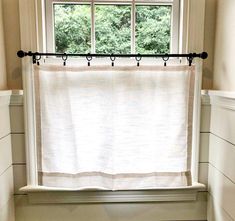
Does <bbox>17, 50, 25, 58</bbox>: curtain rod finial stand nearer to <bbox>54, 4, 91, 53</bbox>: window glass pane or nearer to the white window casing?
the white window casing

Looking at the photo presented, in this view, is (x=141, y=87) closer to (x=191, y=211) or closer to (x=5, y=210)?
(x=191, y=211)

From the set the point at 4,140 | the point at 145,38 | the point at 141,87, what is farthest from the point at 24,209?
the point at 145,38

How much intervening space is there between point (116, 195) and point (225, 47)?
100cm

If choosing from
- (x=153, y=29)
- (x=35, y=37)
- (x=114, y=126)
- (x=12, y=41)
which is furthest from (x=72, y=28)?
(x=114, y=126)

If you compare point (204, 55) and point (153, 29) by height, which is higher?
point (153, 29)

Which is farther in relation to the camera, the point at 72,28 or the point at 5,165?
the point at 72,28

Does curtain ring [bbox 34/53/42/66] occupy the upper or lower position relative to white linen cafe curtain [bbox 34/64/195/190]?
upper

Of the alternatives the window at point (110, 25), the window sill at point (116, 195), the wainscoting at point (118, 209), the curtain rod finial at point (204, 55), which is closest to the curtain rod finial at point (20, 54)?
the window at point (110, 25)

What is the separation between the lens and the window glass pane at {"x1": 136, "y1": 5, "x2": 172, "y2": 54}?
1.46m

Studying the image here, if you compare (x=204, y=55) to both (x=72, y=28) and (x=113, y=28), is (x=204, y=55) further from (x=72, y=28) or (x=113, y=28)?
(x=72, y=28)

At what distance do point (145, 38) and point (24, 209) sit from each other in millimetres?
1219

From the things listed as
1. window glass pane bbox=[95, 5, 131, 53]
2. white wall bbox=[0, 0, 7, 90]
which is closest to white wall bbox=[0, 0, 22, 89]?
white wall bbox=[0, 0, 7, 90]

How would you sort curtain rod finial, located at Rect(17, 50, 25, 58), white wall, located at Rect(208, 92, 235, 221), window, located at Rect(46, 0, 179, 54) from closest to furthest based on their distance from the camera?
white wall, located at Rect(208, 92, 235, 221) < curtain rod finial, located at Rect(17, 50, 25, 58) < window, located at Rect(46, 0, 179, 54)

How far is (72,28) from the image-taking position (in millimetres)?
1461
